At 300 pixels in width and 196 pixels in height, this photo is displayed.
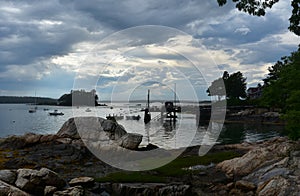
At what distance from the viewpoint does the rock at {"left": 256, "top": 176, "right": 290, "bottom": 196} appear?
50.4 feet

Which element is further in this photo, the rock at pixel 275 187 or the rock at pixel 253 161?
the rock at pixel 253 161

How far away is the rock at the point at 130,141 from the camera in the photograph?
28.3 meters

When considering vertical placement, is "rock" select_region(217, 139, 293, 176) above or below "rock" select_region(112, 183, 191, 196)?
above

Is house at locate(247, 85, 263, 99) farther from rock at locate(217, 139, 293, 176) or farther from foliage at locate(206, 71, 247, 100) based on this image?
rock at locate(217, 139, 293, 176)

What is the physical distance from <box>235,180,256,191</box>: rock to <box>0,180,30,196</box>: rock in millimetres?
12112

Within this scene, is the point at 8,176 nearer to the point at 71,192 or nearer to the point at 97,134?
the point at 71,192

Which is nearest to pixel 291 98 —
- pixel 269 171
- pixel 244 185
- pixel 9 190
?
pixel 269 171

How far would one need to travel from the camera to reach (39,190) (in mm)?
16812

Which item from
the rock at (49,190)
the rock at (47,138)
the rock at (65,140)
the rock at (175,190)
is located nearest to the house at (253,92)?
the rock at (65,140)

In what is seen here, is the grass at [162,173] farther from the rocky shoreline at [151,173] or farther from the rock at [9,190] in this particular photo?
the rock at [9,190]

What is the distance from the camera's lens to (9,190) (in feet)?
51.0

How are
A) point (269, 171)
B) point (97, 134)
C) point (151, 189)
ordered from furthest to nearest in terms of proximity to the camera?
point (97, 134) < point (269, 171) < point (151, 189)

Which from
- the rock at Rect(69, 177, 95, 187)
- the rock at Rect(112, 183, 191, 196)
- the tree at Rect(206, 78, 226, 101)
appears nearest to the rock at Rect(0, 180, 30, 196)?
the rock at Rect(69, 177, 95, 187)

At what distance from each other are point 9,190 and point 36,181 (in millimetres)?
1601
